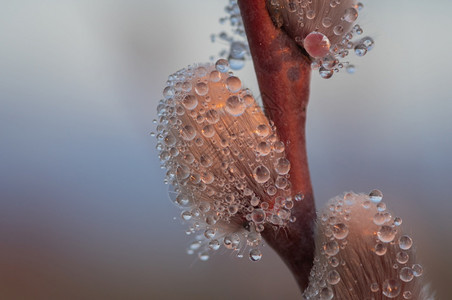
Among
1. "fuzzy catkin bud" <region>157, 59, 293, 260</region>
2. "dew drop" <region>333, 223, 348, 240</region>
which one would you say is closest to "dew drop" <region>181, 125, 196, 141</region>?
"fuzzy catkin bud" <region>157, 59, 293, 260</region>

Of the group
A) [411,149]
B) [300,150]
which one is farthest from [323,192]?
[300,150]

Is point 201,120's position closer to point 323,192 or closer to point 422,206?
point 323,192

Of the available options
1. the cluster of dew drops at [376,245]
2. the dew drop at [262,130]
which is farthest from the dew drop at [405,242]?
the dew drop at [262,130]

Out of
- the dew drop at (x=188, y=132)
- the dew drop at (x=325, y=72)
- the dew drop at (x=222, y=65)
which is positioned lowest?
the dew drop at (x=188, y=132)

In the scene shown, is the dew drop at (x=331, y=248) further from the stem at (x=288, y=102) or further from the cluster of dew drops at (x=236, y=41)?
the cluster of dew drops at (x=236, y=41)

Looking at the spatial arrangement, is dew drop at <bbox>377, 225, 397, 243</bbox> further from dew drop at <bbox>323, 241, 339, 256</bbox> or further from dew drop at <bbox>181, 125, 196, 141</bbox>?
dew drop at <bbox>181, 125, 196, 141</bbox>

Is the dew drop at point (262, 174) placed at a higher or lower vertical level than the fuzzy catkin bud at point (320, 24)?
lower
